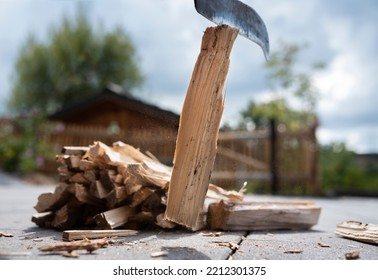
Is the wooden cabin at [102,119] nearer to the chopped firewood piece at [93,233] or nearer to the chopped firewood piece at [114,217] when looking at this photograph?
the chopped firewood piece at [114,217]

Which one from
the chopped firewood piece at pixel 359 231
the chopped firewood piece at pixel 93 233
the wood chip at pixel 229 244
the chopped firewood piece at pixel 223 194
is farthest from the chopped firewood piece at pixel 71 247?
the chopped firewood piece at pixel 359 231

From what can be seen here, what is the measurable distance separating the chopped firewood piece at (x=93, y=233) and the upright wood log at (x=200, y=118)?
0.30 m

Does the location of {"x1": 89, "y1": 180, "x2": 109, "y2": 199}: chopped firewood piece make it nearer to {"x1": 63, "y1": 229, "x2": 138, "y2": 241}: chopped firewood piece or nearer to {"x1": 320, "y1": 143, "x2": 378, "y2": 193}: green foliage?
{"x1": 63, "y1": 229, "x2": 138, "y2": 241}: chopped firewood piece

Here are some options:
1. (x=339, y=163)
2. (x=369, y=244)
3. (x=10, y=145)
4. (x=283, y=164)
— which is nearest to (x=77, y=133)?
(x=10, y=145)

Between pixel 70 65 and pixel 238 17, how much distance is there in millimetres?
19520

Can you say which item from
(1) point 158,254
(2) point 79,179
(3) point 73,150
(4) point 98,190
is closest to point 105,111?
(3) point 73,150

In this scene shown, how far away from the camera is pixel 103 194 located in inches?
105

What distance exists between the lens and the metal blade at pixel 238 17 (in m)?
2.04

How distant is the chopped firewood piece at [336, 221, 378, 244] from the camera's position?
2.38m

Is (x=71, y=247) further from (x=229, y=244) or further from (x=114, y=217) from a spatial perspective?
(x=229, y=244)

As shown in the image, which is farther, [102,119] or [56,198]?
[102,119]

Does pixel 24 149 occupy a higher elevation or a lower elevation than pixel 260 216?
lower

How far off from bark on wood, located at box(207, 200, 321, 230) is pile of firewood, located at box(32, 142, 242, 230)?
0.12 metres
